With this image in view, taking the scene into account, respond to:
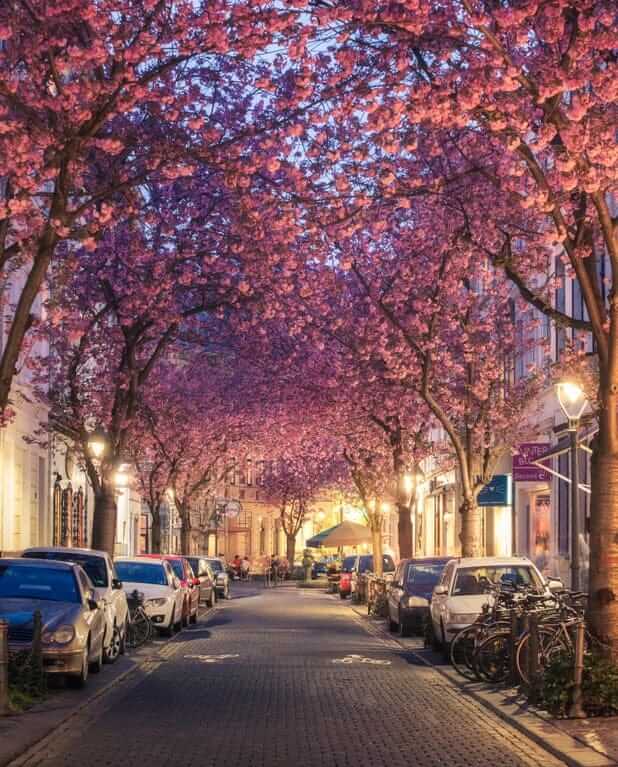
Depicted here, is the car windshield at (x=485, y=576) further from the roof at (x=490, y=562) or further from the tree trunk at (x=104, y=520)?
the tree trunk at (x=104, y=520)

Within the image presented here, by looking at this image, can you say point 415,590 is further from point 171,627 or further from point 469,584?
point 469,584

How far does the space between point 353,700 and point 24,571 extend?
5.24 metres

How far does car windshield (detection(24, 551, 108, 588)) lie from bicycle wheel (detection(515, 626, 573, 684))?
755cm

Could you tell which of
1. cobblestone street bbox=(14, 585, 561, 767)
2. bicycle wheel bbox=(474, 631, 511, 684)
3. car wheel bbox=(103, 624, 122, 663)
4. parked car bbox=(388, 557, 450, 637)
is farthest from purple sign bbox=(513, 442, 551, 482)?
bicycle wheel bbox=(474, 631, 511, 684)

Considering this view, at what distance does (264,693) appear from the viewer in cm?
1884

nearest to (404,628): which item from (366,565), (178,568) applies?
(178,568)

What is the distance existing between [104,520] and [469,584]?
1024 cm

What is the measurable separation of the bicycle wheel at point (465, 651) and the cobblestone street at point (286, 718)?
39cm

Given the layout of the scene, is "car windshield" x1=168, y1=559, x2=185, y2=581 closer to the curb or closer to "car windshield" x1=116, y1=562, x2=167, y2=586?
"car windshield" x1=116, y1=562, x2=167, y2=586

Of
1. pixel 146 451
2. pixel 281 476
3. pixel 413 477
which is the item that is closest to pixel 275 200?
pixel 413 477

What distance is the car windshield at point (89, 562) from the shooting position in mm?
24094

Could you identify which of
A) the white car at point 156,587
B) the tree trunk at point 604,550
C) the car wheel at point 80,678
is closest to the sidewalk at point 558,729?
the tree trunk at point 604,550

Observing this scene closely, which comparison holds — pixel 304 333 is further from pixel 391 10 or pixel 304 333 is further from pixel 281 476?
pixel 281 476

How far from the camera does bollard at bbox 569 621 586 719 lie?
49.9 feet
